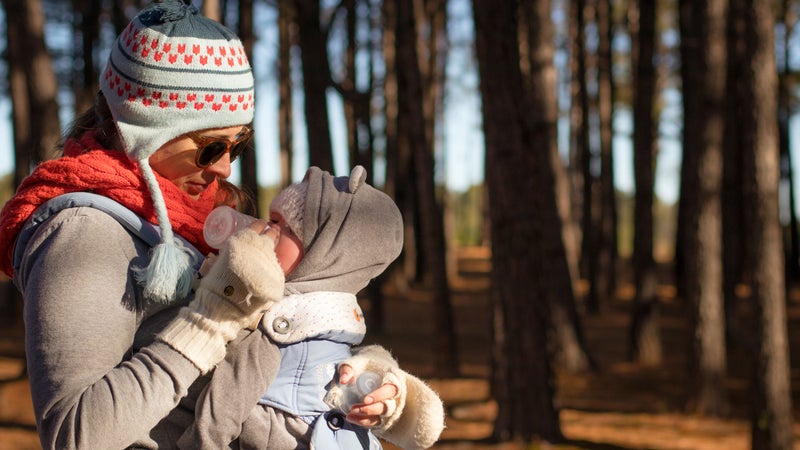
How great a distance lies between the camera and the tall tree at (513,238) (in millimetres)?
7980

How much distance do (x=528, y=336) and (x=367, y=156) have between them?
11386mm

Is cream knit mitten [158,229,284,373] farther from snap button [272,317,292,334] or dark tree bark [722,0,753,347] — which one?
dark tree bark [722,0,753,347]

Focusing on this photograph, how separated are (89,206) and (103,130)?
0.35 meters

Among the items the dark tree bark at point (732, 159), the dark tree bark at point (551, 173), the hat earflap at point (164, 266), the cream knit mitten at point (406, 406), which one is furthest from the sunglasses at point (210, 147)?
the dark tree bark at point (732, 159)

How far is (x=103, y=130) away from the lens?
2.30 metres

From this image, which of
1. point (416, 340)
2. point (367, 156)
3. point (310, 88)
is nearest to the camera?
point (310, 88)

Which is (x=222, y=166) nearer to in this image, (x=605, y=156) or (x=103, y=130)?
(x=103, y=130)

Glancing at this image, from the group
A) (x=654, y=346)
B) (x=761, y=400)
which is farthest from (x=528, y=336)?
(x=654, y=346)

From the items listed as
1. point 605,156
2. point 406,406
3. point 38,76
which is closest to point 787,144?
point 605,156

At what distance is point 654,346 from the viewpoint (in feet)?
43.7

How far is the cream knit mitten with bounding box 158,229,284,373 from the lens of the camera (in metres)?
1.94

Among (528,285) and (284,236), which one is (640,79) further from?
(284,236)

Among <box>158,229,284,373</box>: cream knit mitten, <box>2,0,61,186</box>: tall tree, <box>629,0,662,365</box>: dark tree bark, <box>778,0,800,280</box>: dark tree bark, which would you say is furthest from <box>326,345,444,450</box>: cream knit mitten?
<box>778,0,800,280</box>: dark tree bark

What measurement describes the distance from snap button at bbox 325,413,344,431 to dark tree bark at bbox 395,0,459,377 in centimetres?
959
